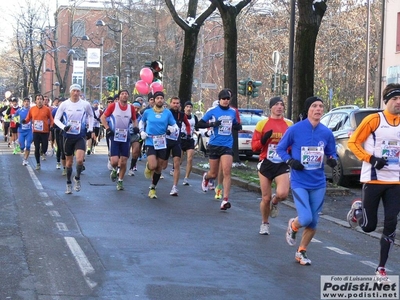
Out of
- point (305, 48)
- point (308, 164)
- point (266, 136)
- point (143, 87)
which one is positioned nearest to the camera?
point (308, 164)

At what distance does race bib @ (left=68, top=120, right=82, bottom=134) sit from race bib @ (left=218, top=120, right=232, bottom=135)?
3.06 meters

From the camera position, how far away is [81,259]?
28.9 ft

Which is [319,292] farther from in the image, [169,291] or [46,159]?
[46,159]

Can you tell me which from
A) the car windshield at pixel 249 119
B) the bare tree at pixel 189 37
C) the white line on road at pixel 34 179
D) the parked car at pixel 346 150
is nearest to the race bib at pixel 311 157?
the parked car at pixel 346 150

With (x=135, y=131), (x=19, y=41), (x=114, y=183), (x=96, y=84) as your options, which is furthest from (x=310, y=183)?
(x=96, y=84)

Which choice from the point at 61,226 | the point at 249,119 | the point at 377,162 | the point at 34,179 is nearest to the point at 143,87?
the point at 249,119

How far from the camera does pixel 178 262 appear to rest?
883cm

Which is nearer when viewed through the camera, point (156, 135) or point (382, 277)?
point (382, 277)

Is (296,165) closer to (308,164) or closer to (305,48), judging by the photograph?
(308,164)

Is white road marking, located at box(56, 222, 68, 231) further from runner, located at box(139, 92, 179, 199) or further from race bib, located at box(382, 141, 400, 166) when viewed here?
race bib, located at box(382, 141, 400, 166)

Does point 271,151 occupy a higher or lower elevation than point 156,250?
higher

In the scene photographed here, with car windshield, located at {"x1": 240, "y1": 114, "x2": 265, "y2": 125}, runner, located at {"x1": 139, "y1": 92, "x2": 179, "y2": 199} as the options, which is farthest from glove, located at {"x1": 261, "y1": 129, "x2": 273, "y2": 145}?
car windshield, located at {"x1": 240, "y1": 114, "x2": 265, "y2": 125}

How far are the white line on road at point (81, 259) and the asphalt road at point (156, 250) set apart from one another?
0.04ft

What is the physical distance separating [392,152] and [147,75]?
2233 centimetres
